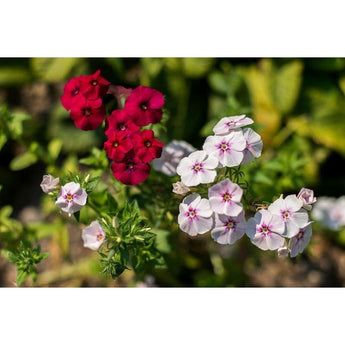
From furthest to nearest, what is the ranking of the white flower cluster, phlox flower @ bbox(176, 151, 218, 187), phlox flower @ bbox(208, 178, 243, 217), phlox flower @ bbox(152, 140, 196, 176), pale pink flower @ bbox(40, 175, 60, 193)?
the white flower cluster < phlox flower @ bbox(152, 140, 196, 176) < pale pink flower @ bbox(40, 175, 60, 193) < phlox flower @ bbox(176, 151, 218, 187) < phlox flower @ bbox(208, 178, 243, 217)

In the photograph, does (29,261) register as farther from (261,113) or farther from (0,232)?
(261,113)

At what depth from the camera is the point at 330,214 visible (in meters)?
4.50

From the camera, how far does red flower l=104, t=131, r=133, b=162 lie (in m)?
2.55

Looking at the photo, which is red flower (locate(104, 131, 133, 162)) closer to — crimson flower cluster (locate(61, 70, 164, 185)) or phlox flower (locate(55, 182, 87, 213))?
crimson flower cluster (locate(61, 70, 164, 185))

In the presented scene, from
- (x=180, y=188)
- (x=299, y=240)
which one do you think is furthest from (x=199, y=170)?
(x=299, y=240)

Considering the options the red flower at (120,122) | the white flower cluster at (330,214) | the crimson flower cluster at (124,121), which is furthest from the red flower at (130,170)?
the white flower cluster at (330,214)

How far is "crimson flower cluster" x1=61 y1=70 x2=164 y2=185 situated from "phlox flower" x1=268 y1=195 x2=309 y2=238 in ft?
2.44

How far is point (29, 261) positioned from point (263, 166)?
1886 mm

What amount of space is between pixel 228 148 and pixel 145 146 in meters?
0.48

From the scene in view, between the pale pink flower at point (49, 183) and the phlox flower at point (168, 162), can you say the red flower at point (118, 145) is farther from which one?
the phlox flower at point (168, 162)

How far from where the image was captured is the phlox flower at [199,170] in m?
2.47

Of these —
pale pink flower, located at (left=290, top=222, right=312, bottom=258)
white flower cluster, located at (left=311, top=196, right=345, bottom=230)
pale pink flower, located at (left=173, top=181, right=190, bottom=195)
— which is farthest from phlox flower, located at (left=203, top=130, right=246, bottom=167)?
white flower cluster, located at (left=311, top=196, right=345, bottom=230)

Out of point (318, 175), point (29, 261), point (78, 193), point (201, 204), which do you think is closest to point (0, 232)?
A: point (29, 261)

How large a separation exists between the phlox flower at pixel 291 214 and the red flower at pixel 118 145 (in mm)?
869
